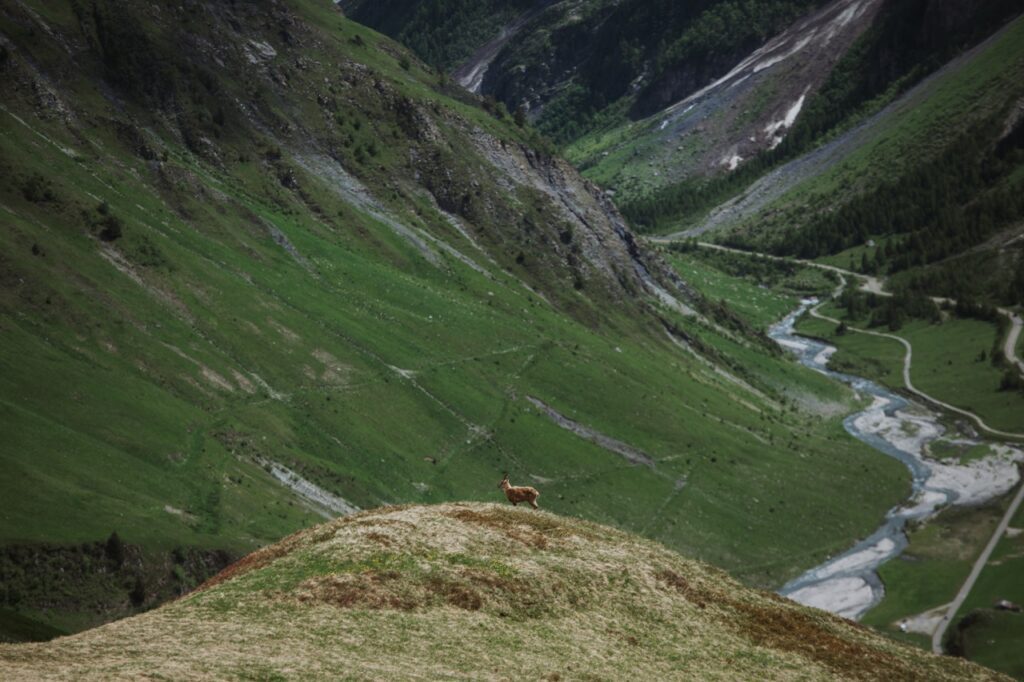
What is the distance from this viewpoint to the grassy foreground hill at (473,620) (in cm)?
3922

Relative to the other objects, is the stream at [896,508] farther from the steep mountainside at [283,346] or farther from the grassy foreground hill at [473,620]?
the grassy foreground hill at [473,620]

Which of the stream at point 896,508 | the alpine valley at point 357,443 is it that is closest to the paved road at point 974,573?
the alpine valley at point 357,443

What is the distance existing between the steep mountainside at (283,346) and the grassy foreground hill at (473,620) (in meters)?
26.5

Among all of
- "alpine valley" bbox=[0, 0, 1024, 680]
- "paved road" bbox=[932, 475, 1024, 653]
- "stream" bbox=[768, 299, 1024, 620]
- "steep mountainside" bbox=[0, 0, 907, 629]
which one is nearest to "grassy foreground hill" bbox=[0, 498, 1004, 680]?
"alpine valley" bbox=[0, 0, 1024, 680]

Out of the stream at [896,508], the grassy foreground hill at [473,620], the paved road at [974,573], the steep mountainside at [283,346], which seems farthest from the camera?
the stream at [896,508]

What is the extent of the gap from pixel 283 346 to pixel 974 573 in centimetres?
9337

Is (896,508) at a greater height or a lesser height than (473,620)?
greater

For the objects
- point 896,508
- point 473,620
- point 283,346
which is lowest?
point 283,346

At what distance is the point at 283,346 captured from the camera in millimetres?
125500

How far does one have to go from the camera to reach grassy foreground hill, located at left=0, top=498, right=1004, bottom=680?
1544 inches

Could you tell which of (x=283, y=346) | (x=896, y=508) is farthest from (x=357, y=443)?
(x=896, y=508)

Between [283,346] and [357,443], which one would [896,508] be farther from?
[283,346]

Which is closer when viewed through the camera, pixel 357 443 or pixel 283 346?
pixel 357 443

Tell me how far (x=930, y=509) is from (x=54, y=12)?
480 ft
